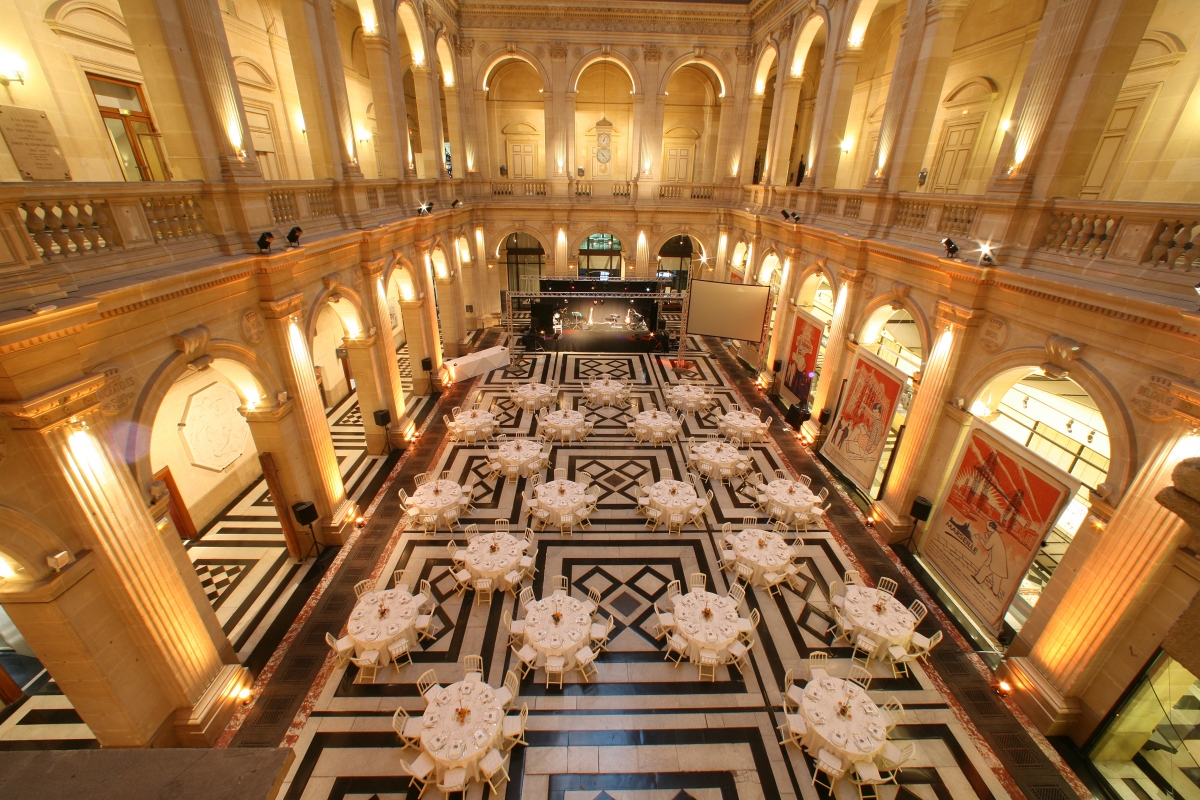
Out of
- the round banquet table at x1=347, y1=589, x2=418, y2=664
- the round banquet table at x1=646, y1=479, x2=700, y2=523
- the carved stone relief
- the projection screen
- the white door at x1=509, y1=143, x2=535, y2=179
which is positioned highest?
the white door at x1=509, y1=143, x2=535, y2=179

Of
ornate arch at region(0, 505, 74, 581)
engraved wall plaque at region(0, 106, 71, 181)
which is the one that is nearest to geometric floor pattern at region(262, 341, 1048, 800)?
ornate arch at region(0, 505, 74, 581)

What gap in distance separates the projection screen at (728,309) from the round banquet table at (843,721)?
35.7 ft

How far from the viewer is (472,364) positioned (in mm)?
16297

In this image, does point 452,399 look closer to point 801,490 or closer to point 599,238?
point 801,490

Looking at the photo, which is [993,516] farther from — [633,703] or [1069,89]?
[633,703]

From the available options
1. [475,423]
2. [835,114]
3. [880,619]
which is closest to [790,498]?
[880,619]

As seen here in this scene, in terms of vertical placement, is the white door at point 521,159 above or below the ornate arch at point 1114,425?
above

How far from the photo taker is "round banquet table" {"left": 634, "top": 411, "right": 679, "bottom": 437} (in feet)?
41.6

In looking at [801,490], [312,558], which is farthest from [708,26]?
[312,558]

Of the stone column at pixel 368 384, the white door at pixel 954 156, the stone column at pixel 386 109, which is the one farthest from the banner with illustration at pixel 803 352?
the stone column at pixel 386 109

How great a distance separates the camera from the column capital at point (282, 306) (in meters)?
7.62

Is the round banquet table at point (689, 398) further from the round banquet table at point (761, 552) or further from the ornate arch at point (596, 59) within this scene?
the ornate arch at point (596, 59)

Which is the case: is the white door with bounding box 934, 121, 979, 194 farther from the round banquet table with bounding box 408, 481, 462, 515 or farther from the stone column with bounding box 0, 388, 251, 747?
the stone column with bounding box 0, 388, 251, 747

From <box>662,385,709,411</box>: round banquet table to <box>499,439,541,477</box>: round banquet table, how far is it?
4.62 m
